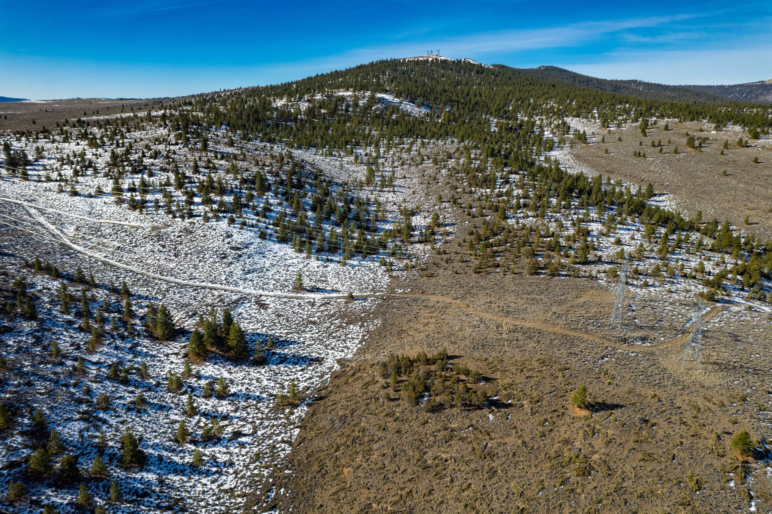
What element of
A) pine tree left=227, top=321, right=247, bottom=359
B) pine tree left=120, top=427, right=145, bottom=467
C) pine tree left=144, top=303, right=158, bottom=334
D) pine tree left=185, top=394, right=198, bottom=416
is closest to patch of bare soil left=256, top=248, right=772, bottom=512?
pine tree left=120, top=427, right=145, bottom=467

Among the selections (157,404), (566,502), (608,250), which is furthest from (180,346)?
(608,250)

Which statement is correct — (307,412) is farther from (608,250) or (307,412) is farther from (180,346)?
(608,250)

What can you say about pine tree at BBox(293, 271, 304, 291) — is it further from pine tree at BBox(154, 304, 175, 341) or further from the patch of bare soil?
pine tree at BBox(154, 304, 175, 341)

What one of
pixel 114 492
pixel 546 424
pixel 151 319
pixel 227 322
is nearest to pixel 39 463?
pixel 114 492

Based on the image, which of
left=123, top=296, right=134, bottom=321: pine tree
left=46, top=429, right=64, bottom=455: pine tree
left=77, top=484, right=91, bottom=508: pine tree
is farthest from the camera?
left=123, top=296, right=134, bottom=321: pine tree

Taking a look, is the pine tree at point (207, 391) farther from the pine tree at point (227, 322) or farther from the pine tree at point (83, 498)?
the pine tree at point (83, 498)

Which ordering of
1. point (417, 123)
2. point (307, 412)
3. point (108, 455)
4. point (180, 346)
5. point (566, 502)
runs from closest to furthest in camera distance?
point (566, 502)
point (108, 455)
point (307, 412)
point (180, 346)
point (417, 123)

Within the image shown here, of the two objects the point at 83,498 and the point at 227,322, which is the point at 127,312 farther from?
the point at 83,498
